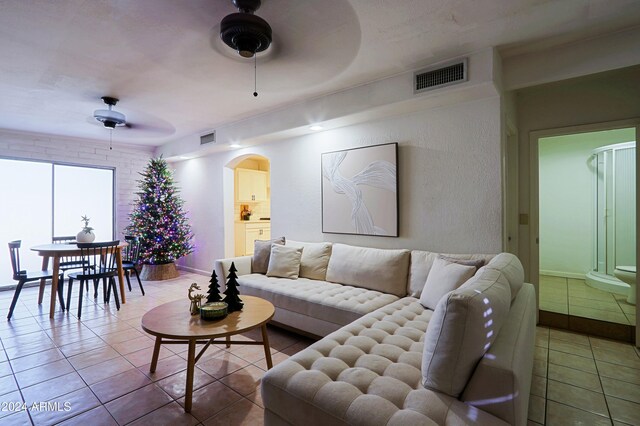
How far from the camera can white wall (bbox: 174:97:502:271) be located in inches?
113

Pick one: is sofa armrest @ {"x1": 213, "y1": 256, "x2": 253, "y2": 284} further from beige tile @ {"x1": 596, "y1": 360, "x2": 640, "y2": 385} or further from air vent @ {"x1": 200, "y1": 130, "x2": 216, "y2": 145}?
beige tile @ {"x1": 596, "y1": 360, "x2": 640, "y2": 385}

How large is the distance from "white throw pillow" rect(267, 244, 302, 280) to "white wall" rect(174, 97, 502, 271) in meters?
0.57

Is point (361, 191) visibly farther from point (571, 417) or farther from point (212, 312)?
point (571, 417)

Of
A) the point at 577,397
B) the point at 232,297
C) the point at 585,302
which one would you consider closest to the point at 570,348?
the point at 577,397

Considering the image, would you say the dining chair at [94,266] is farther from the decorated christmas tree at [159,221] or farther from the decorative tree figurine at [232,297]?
the decorative tree figurine at [232,297]

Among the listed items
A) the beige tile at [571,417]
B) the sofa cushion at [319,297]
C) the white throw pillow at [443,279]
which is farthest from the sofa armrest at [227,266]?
the beige tile at [571,417]

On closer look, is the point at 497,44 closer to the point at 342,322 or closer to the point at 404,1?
the point at 404,1

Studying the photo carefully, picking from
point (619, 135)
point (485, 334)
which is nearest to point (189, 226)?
point (485, 334)

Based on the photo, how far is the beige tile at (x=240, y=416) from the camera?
5.99 feet

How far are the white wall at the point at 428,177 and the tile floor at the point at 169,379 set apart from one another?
118cm

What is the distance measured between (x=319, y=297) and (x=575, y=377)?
206 centimetres

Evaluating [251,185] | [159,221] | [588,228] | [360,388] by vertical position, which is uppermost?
[251,185]

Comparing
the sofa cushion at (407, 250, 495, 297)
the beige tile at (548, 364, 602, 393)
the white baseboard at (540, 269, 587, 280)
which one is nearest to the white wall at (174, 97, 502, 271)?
the sofa cushion at (407, 250, 495, 297)

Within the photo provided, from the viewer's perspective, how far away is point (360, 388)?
138 centimetres
